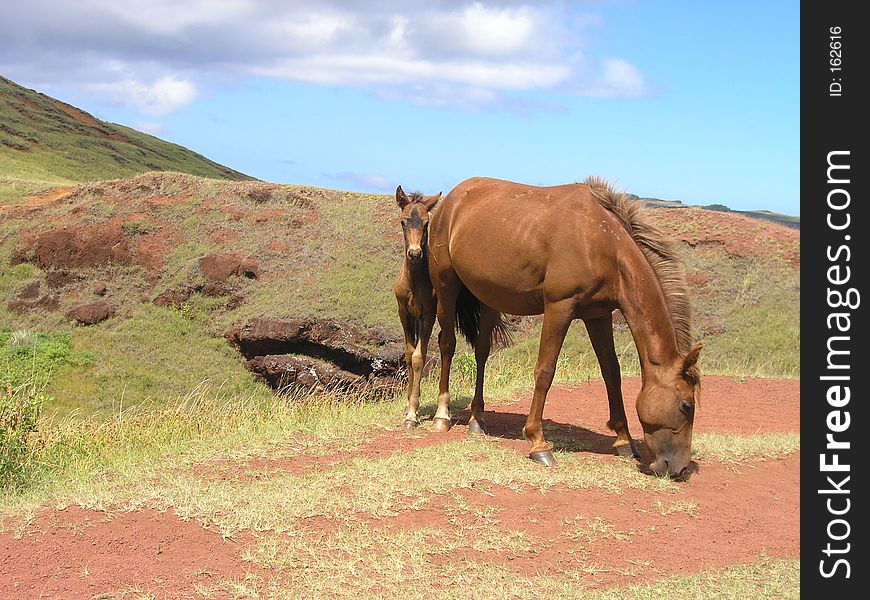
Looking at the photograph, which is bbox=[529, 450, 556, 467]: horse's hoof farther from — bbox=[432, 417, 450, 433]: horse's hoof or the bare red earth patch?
the bare red earth patch

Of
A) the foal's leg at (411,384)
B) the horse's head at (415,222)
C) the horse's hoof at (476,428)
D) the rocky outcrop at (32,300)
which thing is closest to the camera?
the horse's head at (415,222)

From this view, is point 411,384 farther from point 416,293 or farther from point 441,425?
point 416,293

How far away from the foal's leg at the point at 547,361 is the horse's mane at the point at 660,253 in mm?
883

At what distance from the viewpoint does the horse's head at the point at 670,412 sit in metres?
7.45

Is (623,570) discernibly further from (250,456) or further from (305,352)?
(305,352)

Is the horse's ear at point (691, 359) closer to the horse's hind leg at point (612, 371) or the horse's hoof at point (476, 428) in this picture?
the horse's hind leg at point (612, 371)

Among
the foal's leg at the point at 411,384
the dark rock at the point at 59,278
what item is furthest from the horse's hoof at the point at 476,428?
the dark rock at the point at 59,278

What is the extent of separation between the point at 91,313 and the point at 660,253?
18.1 metres

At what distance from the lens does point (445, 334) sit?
9.66m

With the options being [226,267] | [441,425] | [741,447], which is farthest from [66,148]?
[741,447]
